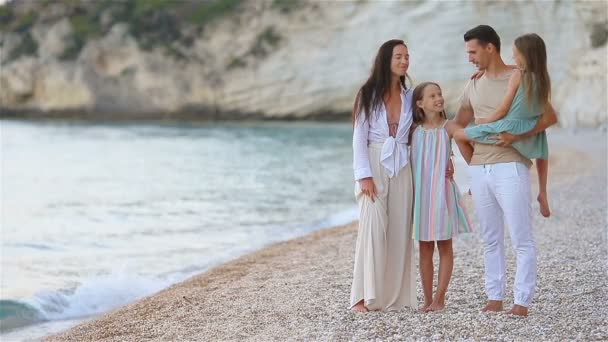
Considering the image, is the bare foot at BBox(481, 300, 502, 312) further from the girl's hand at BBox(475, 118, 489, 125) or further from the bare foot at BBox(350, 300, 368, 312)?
the girl's hand at BBox(475, 118, 489, 125)

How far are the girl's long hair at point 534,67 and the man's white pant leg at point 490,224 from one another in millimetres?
497

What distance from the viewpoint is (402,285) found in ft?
16.3

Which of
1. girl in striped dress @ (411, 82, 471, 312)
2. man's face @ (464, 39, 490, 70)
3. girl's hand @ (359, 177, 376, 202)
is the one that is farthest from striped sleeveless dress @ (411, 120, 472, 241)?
Result: man's face @ (464, 39, 490, 70)

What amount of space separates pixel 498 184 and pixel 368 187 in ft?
2.50

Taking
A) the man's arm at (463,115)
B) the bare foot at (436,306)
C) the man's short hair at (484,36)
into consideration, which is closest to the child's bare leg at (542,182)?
the man's arm at (463,115)

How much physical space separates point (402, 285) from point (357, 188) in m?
0.67

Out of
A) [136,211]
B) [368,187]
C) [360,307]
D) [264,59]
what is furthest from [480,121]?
[264,59]

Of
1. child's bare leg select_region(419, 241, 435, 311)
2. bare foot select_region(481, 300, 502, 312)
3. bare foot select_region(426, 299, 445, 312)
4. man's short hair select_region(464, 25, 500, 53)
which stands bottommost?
bare foot select_region(426, 299, 445, 312)

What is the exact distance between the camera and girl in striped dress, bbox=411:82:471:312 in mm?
4812

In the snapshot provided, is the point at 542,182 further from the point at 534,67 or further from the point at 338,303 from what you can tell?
the point at 338,303

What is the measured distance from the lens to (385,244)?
4883mm

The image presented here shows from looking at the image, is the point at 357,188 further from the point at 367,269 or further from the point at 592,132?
the point at 592,132

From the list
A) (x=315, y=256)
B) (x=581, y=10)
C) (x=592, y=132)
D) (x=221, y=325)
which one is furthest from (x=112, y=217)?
(x=581, y=10)

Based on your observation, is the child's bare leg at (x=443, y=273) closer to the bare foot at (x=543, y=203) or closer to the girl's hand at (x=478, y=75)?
the bare foot at (x=543, y=203)
